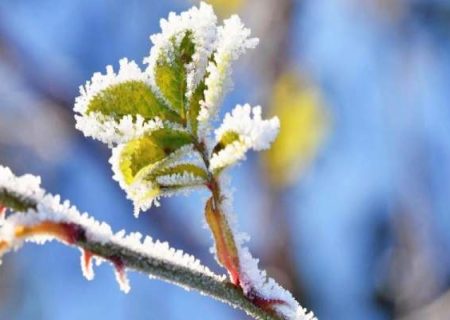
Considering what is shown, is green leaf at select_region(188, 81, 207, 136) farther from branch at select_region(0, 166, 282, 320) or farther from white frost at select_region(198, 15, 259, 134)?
branch at select_region(0, 166, 282, 320)

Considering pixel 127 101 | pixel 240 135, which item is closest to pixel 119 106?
pixel 127 101

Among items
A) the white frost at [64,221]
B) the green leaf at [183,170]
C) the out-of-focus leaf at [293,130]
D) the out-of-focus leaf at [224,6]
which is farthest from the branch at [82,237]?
the out-of-focus leaf at [224,6]

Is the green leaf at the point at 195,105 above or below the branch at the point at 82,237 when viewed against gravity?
above

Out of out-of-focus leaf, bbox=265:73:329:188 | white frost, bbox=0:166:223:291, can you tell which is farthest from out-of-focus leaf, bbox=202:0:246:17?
white frost, bbox=0:166:223:291

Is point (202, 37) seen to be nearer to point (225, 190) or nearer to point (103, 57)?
point (225, 190)

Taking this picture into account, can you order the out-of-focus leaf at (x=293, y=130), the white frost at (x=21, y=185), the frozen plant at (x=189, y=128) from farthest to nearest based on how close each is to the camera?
the out-of-focus leaf at (x=293, y=130) < the frozen plant at (x=189, y=128) < the white frost at (x=21, y=185)

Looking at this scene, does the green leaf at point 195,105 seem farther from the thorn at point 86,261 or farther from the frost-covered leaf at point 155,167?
the thorn at point 86,261
